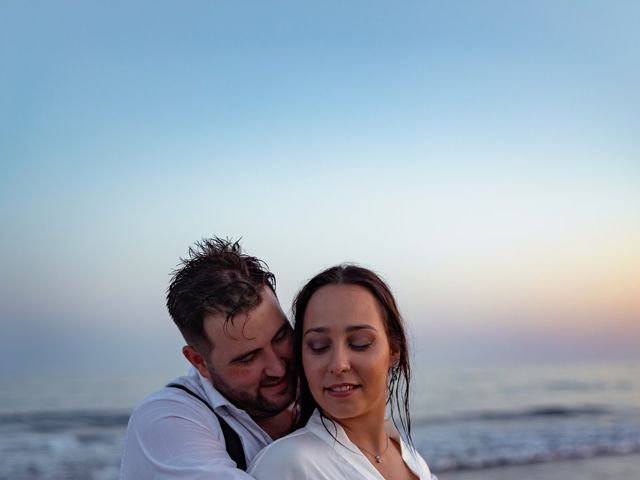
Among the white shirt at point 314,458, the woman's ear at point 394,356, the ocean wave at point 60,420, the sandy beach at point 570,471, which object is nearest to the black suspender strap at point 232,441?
the white shirt at point 314,458

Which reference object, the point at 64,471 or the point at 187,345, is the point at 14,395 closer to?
the point at 64,471

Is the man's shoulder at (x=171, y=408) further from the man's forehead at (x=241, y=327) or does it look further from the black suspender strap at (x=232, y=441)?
the man's forehead at (x=241, y=327)

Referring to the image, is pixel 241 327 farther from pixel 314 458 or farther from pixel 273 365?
pixel 314 458

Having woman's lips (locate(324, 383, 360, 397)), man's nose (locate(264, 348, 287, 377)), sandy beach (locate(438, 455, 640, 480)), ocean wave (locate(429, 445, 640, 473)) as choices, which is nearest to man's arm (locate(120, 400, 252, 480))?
man's nose (locate(264, 348, 287, 377))

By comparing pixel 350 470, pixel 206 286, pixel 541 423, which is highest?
pixel 206 286

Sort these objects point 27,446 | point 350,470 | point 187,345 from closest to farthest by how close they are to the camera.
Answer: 1. point 350,470
2. point 187,345
3. point 27,446

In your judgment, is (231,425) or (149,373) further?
(149,373)

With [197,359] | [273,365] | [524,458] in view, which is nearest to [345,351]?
[273,365]

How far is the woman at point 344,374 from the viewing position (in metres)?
2.70

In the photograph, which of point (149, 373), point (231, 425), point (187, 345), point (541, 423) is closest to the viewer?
point (231, 425)

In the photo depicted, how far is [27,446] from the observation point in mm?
13766

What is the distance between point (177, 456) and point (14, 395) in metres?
16.3

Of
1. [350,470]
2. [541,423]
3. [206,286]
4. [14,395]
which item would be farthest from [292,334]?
[14,395]

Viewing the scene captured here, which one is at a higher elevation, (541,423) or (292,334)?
(292,334)
